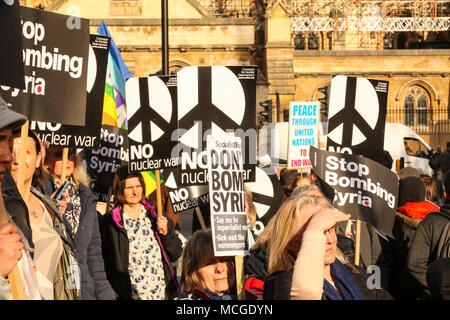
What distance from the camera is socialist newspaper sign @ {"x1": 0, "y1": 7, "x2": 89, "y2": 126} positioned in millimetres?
5574

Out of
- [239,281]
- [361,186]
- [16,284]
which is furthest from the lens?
[361,186]

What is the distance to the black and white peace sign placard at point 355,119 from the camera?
7.76 meters

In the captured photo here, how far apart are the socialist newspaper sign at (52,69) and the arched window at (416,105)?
35191mm

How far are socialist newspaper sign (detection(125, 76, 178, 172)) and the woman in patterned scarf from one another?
1.03m

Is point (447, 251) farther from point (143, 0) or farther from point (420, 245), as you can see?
point (143, 0)

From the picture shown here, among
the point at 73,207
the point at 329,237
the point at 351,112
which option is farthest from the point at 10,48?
the point at 351,112

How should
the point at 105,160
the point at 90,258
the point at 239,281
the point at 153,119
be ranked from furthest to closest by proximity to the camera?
the point at 105,160 < the point at 153,119 < the point at 90,258 < the point at 239,281

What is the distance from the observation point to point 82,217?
555 centimetres

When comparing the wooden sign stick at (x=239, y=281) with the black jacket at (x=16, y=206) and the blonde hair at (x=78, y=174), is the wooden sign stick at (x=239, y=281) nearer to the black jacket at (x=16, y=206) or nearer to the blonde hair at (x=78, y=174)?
the black jacket at (x=16, y=206)

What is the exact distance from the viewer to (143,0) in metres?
38.8

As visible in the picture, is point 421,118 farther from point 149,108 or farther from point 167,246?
point 167,246

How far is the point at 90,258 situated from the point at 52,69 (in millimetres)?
1198
